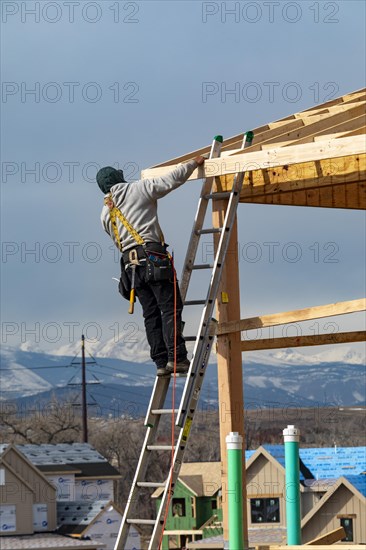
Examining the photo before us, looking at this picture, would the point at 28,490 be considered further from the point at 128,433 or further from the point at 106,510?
the point at 128,433

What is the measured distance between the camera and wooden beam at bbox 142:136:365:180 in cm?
895

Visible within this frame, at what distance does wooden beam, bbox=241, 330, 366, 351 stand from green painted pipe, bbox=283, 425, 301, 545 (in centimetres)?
132

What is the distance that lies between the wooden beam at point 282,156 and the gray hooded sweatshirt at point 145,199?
176 millimetres

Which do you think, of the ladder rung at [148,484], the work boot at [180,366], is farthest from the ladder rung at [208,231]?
the ladder rung at [148,484]

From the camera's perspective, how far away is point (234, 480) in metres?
9.19

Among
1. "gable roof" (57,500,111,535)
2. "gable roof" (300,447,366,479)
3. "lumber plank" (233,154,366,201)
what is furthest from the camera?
"gable roof" (57,500,111,535)

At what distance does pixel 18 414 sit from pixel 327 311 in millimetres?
71361

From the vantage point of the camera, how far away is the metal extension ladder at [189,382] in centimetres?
926

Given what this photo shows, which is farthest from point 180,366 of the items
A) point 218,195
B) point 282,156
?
point 282,156

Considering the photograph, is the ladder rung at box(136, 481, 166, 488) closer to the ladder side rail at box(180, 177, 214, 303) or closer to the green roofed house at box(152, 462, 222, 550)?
the ladder side rail at box(180, 177, 214, 303)

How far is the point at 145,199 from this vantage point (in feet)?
31.5

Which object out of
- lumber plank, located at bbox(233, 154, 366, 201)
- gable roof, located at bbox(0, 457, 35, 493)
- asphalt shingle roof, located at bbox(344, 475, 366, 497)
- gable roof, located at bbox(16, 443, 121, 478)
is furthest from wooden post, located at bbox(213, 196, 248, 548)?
gable roof, located at bbox(16, 443, 121, 478)

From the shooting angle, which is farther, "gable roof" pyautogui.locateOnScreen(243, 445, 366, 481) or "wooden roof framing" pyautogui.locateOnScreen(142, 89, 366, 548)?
"gable roof" pyautogui.locateOnScreen(243, 445, 366, 481)

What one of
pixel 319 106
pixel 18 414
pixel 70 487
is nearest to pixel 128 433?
pixel 18 414
